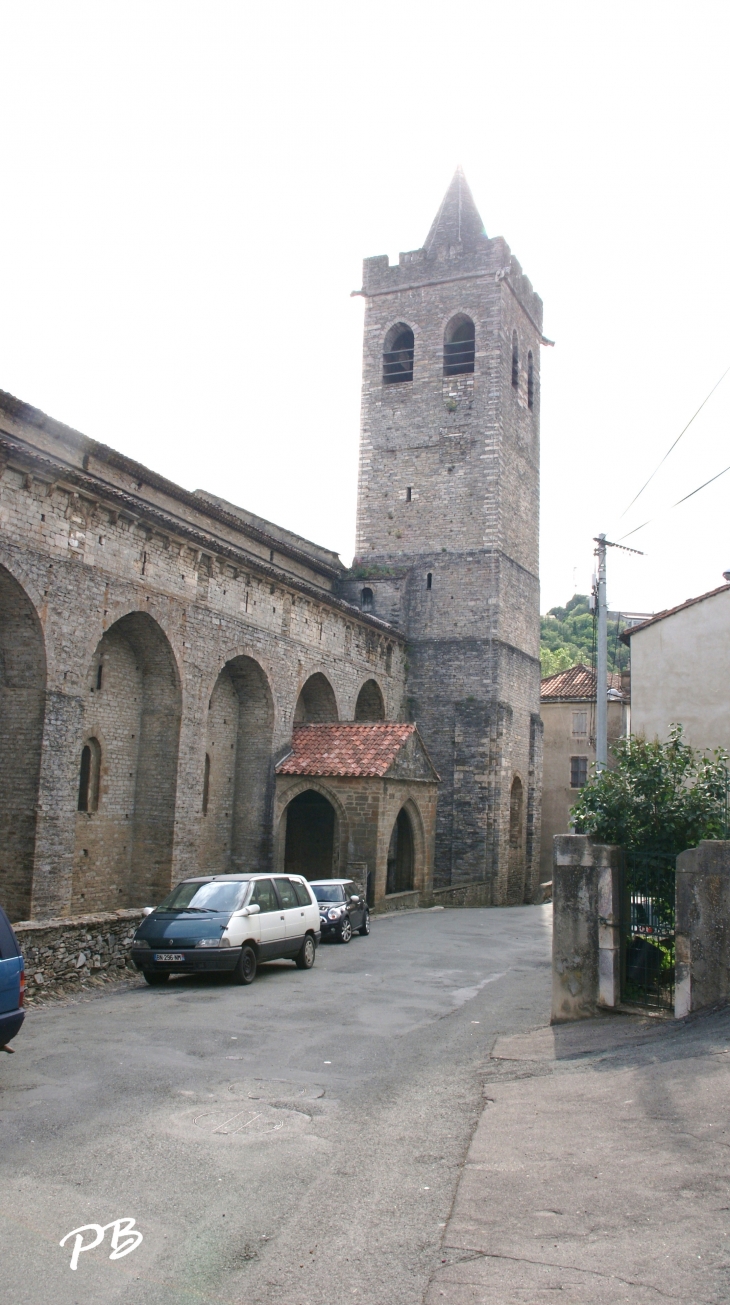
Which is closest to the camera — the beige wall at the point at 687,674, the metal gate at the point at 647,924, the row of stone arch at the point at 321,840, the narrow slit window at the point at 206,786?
the metal gate at the point at 647,924

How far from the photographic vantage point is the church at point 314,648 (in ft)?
51.0

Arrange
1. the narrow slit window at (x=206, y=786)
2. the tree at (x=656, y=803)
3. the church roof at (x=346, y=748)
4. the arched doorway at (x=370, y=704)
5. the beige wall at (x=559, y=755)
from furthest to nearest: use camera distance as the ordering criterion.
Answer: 1. the beige wall at (x=559, y=755)
2. the arched doorway at (x=370, y=704)
3. the church roof at (x=346, y=748)
4. the narrow slit window at (x=206, y=786)
5. the tree at (x=656, y=803)

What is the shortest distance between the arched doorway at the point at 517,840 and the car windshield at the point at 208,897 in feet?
62.3

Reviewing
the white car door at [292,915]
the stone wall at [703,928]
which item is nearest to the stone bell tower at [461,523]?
the white car door at [292,915]

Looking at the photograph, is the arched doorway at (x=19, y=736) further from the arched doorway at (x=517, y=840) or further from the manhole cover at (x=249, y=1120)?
the arched doorway at (x=517, y=840)

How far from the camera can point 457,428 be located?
102ft

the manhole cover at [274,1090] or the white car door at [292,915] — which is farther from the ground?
the white car door at [292,915]

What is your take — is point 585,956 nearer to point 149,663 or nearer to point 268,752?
point 149,663

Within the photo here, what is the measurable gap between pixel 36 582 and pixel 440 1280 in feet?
42.4

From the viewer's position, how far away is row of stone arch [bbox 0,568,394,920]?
15156 millimetres

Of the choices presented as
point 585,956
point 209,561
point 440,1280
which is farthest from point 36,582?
point 440,1280

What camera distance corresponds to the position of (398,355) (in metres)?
32.9

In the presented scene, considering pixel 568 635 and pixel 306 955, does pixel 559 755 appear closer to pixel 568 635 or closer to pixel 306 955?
pixel 306 955

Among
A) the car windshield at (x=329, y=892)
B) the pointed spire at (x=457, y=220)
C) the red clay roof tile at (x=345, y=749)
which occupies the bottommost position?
the car windshield at (x=329, y=892)
